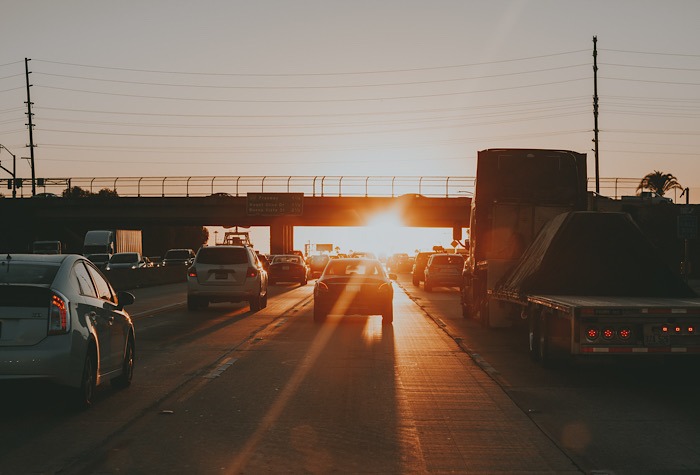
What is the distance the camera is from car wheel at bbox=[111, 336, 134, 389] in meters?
11.5

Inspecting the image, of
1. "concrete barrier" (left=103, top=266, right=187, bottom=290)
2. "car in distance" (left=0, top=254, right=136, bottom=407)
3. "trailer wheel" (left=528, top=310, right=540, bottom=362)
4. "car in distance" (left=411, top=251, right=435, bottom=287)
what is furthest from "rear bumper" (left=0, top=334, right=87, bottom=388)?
"car in distance" (left=411, top=251, right=435, bottom=287)

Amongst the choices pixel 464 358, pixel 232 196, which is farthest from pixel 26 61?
pixel 464 358

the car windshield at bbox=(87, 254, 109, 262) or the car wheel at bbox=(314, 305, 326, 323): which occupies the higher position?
the car windshield at bbox=(87, 254, 109, 262)

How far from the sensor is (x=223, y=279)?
2769 centimetres

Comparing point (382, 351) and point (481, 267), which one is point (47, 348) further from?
point (481, 267)

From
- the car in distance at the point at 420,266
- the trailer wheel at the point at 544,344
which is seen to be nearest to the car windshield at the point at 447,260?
the car in distance at the point at 420,266

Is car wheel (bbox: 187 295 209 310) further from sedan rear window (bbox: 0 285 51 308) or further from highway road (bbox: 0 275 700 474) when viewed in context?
sedan rear window (bbox: 0 285 51 308)

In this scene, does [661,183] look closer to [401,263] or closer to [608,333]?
[401,263]

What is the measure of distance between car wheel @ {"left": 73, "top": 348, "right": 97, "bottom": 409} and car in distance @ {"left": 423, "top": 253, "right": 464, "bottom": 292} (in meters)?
33.9

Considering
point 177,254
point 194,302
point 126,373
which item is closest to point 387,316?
point 194,302

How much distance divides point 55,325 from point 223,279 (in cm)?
1845

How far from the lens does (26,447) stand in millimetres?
7980

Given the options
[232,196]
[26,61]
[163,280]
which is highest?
[26,61]

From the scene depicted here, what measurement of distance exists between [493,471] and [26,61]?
75.6 meters
